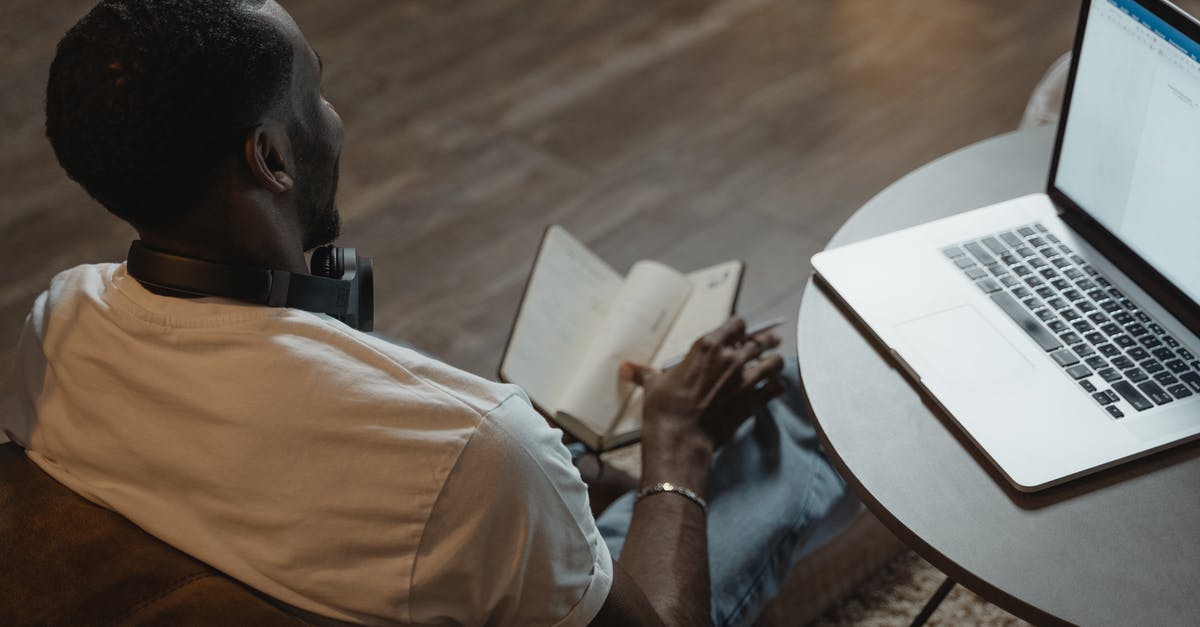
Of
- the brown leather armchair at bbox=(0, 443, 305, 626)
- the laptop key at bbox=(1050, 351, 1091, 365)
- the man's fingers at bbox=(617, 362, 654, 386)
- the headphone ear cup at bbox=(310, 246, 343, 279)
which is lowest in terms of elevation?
the man's fingers at bbox=(617, 362, 654, 386)

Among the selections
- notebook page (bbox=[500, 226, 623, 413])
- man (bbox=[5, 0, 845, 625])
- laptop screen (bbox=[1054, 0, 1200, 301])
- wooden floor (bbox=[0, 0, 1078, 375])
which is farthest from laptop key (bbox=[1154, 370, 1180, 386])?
wooden floor (bbox=[0, 0, 1078, 375])

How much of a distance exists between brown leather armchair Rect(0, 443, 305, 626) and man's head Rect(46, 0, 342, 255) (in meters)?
0.22

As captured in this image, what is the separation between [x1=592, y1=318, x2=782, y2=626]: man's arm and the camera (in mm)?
A: 1098

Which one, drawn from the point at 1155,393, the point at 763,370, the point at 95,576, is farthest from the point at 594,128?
the point at 95,576

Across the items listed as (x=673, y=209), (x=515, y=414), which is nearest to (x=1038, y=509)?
(x=515, y=414)

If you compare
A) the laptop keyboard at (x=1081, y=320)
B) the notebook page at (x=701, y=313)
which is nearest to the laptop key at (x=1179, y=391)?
the laptop keyboard at (x=1081, y=320)

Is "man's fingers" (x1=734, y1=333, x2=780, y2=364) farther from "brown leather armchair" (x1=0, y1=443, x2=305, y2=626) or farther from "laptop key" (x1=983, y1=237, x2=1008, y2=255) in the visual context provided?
"brown leather armchair" (x1=0, y1=443, x2=305, y2=626)

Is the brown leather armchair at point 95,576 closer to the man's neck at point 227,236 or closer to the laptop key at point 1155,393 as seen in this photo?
the man's neck at point 227,236

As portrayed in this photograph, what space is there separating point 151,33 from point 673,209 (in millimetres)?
1650

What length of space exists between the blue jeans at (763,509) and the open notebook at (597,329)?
0.14m

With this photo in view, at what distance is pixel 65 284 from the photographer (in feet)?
3.20

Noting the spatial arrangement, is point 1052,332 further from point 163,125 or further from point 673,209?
point 673,209

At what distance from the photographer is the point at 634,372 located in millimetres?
1438

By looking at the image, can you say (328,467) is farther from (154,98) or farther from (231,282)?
(154,98)
